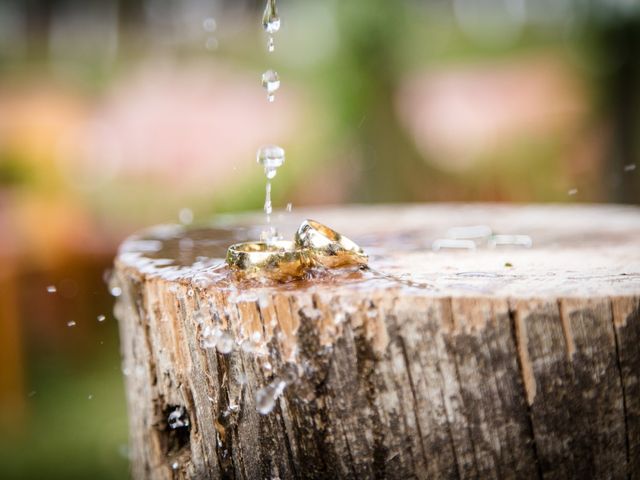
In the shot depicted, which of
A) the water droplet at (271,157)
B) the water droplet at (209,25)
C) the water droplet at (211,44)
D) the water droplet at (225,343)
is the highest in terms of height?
the water droplet at (209,25)

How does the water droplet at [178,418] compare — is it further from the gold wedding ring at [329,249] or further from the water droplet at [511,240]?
the water droplet at [511,240]

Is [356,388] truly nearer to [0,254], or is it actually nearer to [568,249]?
[568,249]

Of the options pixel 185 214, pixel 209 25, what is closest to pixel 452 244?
pixel 185 214

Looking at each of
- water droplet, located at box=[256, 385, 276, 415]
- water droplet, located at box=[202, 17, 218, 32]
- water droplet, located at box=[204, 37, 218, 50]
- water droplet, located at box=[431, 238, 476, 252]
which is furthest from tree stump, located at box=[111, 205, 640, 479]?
water droplet, located at box=[202, 17, 218, 32]

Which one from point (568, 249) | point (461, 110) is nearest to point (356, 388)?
point (568, 249)

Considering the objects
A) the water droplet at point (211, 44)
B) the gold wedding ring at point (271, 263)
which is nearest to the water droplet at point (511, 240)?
the gold wedding ring at point (271, 263)

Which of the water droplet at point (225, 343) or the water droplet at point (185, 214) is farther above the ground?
the water droplet at point (185, 214)
